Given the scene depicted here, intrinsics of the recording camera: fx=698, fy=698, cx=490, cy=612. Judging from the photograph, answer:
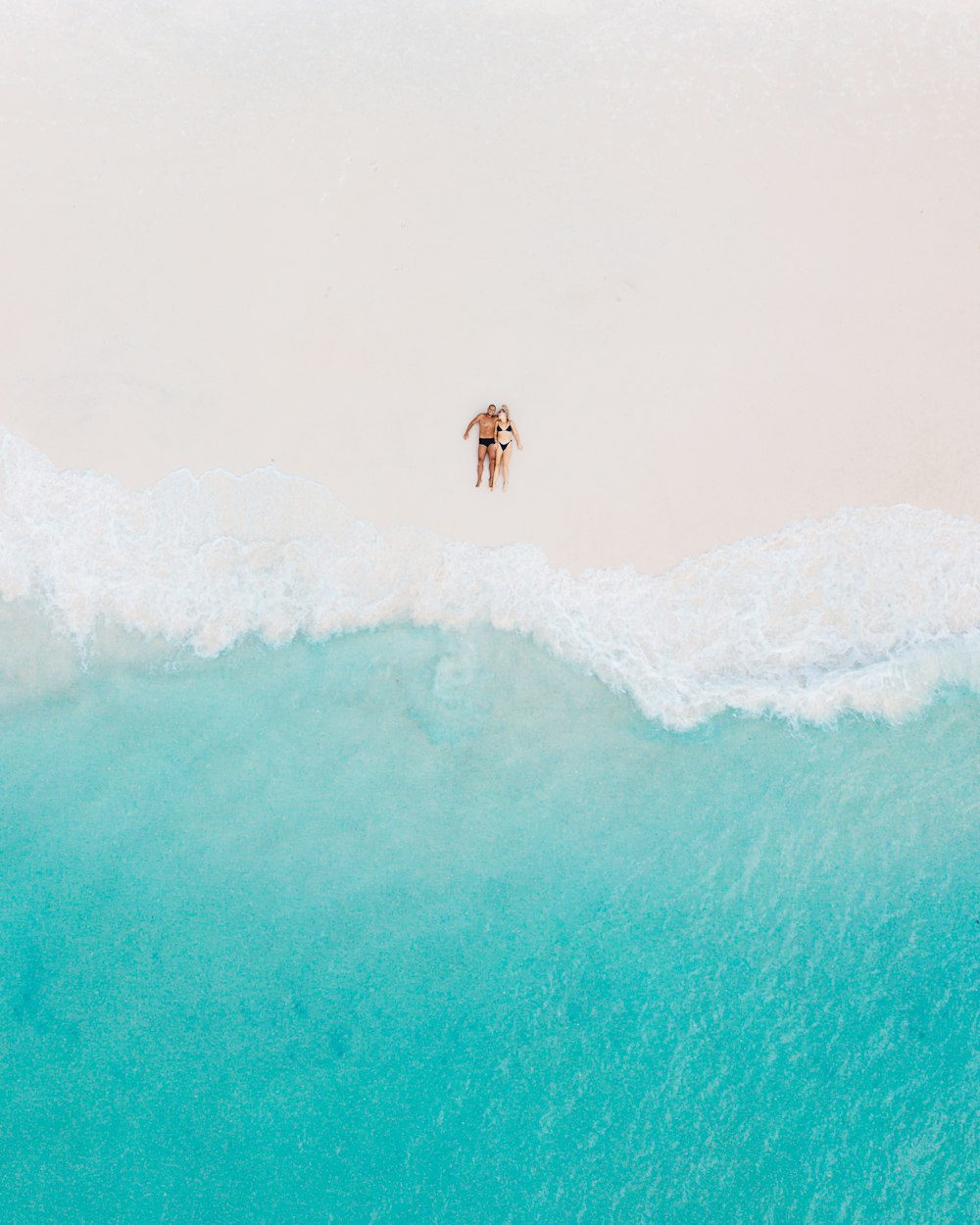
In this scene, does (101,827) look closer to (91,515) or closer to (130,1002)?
(130,1002)

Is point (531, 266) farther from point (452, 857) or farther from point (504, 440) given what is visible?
point (452, 857)

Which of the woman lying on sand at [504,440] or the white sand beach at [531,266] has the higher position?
the white sand beach at [531,266]

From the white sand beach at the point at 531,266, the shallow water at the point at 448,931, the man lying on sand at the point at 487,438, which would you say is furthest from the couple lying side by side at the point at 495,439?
the shallow water at the point at 448,931

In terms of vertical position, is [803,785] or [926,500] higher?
[926,500]

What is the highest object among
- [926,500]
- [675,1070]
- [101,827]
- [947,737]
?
[926,500]

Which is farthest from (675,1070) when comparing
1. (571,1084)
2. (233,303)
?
(233,303)

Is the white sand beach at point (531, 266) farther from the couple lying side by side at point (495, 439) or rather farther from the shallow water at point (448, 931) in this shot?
the shallow water at point (448, 931)

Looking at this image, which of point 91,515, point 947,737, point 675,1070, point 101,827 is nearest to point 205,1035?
point 101,827

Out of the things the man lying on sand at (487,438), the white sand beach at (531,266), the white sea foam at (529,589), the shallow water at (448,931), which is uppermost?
the white sand beach at (531,266)
